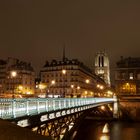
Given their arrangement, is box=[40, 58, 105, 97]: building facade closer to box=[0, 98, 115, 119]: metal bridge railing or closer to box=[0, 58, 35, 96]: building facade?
box=[0, 58, 35, 96]: building facade

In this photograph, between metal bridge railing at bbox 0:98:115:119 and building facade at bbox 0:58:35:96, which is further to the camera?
building facade at bbox 0:58:35:96

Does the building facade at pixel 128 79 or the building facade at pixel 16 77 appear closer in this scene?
the building facade at pixel 16 77

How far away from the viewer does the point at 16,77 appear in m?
143

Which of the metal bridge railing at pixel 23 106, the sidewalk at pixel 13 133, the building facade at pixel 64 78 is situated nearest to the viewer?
the sidewalk at pixel 13 133

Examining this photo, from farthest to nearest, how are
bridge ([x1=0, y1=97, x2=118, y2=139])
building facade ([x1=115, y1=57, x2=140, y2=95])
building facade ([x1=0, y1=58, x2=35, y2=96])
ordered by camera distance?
1. building facade ([x1=115, y1=57, x2=140, y2=95])
2. building facade ([x1=0, y1=58, x2=35, y2=96])
3. bridge ([x1=0, y1=97, x2=118, y2=139])

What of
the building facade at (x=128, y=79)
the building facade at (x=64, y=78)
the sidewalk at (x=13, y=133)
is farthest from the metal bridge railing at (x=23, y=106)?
the building facade at (x=128, y=79)

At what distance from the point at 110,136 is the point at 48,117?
4211 cm

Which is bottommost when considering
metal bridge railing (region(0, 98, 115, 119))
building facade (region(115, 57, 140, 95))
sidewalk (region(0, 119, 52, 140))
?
sidewalk (region(0, 119, 52, 140))

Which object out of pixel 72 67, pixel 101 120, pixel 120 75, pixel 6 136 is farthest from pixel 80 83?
pixel 6 136

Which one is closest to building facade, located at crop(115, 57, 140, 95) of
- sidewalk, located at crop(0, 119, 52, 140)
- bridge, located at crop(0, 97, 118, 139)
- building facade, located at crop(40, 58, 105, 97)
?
building facade, located at crop(40, 58, 105, 97)

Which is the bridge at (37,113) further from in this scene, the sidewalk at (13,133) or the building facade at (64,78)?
the building facade at (64,78)

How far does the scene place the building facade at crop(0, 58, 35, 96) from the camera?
14115cm

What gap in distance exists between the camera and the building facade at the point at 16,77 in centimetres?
14115

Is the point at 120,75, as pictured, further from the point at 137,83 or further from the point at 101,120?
the point at 101,120
